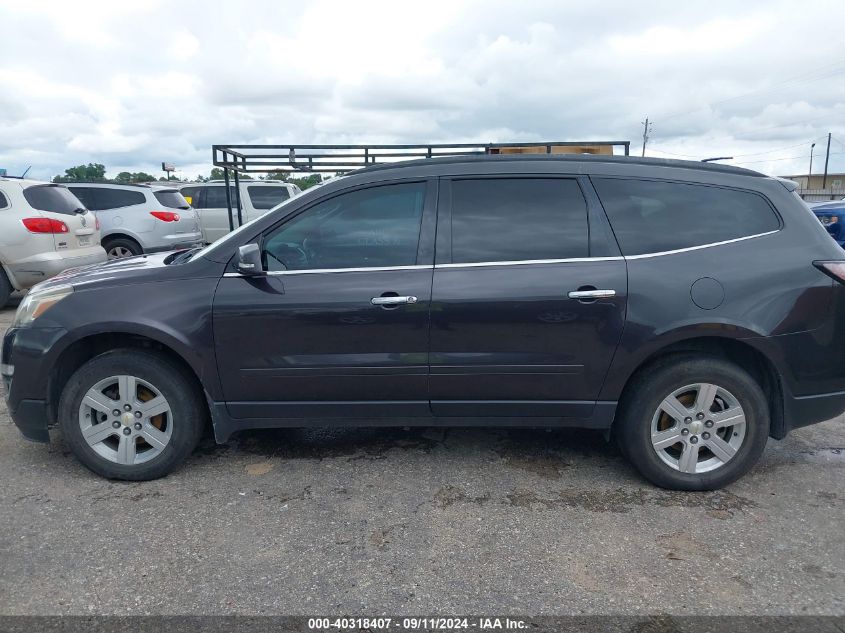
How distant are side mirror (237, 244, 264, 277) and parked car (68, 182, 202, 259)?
→ 7.93 metres

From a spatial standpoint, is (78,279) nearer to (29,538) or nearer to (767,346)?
(29,538)

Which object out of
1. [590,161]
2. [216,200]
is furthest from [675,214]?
[216,200]

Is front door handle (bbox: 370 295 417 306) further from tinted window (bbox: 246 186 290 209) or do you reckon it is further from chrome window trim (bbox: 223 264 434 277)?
tinted window (bbox: 246 186 290 209)

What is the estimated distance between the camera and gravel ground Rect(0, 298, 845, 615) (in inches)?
103

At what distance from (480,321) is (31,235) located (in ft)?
23.3

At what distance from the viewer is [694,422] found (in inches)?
136

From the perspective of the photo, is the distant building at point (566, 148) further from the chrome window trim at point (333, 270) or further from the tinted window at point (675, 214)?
the chrome window trim at point (333, 270)

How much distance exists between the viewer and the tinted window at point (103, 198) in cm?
1077

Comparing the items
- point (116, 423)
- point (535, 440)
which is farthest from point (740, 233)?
point (116, 423)

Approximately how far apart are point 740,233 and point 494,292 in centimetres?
140

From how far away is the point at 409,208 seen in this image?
11.6 ft

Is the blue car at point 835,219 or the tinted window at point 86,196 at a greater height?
the tinted window at point 86,196

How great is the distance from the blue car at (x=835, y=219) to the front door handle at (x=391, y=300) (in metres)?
8.45

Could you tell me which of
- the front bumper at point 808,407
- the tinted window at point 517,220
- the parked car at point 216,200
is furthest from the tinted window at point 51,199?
the front bumper at point 808,407
